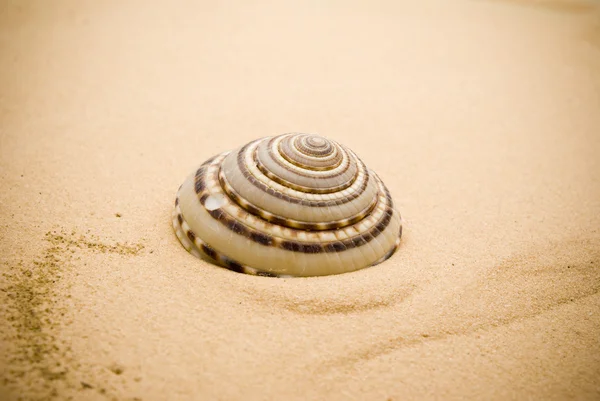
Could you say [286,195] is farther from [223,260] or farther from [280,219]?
[223,260]

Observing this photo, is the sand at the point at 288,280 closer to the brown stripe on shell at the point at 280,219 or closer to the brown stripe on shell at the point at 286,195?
the brown stripe on shell at the point at 280,219

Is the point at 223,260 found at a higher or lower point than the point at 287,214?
lower

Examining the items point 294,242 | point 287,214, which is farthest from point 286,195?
point 294,242

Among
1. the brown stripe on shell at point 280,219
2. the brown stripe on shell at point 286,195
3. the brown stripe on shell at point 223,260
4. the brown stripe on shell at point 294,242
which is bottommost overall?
the brown stripe on shell at point 223,260

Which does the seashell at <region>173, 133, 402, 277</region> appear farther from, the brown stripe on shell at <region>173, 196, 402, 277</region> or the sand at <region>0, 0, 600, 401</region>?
the sand at <region>0, 0, 600, 401</region>

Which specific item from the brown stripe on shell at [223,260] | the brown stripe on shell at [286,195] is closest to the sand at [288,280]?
the brown stripe on shell at [223,260]
